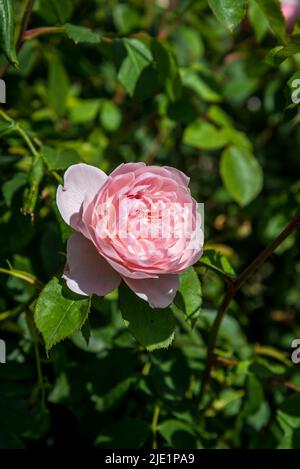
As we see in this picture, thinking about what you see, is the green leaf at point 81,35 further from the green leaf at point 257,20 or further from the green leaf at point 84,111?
the green leaf at point 84,111

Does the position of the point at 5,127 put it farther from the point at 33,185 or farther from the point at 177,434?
the point at 177,434

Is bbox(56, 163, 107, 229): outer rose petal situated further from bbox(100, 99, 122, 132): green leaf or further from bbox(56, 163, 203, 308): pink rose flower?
bbox(100, 99, 122, 132): green leaf

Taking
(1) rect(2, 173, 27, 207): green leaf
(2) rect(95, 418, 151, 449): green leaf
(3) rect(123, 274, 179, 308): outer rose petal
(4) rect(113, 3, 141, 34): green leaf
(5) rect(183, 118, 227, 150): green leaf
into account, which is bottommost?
(2) rect(95, 418, 151, 449): green leaf

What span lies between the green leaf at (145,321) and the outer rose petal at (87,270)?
35 millimetres

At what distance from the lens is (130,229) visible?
0.86 m

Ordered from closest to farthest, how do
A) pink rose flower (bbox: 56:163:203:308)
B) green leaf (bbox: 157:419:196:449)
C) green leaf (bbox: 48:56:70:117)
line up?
pink rose flower (bbox: 56:163:203:308)
green leaf (bbox: 157:419:196:449)
green leaf (bbox: 48:56:70:117)

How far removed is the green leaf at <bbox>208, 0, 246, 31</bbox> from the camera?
0.95 meters

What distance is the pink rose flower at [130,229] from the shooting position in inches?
33.0

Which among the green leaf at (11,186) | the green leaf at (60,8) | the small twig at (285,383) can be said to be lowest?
the small twig at (285,383)

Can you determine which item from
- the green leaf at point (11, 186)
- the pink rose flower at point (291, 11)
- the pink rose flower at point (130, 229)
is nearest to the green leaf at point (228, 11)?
the pink rose flower at point (130, 229)

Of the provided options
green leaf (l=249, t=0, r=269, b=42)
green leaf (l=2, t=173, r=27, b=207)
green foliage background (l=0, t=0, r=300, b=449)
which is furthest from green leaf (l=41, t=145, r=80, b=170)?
green leaf (l=249, t=0, r=269, b=42)

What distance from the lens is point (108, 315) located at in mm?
1332
